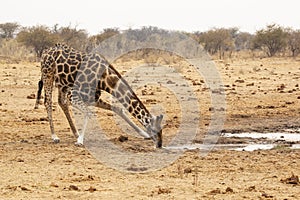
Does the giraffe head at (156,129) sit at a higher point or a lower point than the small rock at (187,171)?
higher

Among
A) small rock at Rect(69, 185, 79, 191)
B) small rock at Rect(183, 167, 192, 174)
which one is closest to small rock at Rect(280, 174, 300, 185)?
small rock at Rect(183, 167, 192, 174)

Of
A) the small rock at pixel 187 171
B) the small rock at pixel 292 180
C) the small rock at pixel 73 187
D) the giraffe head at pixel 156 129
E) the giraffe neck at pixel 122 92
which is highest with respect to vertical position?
the giraffe neck at pixel 122 92

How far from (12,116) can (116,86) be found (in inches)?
166

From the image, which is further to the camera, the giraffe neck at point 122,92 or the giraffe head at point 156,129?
the giraffe neck at point 122,92

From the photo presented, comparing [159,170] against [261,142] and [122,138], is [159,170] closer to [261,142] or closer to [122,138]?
[122,138]

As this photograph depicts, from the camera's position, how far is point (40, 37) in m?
35.5

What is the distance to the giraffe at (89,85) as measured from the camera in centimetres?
938

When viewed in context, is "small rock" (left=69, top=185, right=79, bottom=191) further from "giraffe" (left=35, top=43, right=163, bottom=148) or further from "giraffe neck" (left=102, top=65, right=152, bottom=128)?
"giraffe neck" (left=102, top=65, right=152, bottom=128)

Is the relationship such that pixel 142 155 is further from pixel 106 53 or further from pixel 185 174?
pixel 106 53

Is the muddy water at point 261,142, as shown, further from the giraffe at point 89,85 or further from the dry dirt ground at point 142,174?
the giraffe at point 89,85

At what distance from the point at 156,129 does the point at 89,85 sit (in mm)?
1424

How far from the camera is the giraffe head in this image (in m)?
9.01

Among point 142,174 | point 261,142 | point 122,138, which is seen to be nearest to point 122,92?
point 122,138

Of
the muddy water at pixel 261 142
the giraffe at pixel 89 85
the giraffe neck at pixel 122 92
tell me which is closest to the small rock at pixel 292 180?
the muddy water at pixel 261 142
